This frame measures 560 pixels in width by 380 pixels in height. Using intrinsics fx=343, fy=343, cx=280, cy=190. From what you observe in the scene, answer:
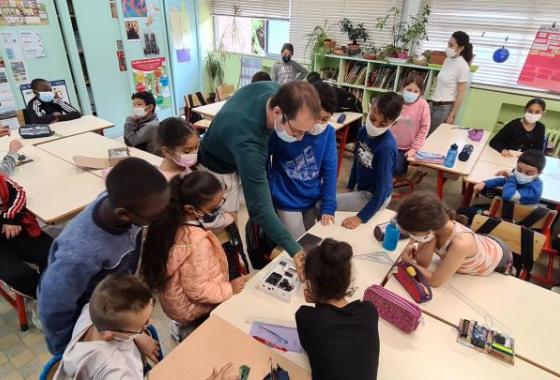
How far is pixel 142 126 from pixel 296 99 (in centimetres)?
232

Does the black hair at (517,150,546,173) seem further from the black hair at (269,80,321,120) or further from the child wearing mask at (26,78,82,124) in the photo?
the child wearing mask at (26,78,82,124)

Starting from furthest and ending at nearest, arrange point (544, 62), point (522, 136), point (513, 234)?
1. point (544, 62)
2. point (522, 136)
3. point (513, 234)

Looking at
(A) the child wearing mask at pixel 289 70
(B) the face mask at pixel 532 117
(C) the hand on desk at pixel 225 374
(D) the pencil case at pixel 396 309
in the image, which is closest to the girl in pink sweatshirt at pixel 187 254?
(C) the hand on desk at pixel 225 374

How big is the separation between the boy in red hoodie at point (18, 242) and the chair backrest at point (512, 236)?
2.77 metres

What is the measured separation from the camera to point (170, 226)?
54.0 inches

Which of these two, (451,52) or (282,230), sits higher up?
(451,52)

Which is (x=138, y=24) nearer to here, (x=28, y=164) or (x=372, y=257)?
(x=28, y=164)

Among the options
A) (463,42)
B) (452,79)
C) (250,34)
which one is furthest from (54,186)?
(250,34)

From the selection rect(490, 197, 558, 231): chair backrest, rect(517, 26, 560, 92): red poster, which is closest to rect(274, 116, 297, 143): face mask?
rect(490, 197, 558, 231): chair backrest

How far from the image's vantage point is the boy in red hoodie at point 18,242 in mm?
2016

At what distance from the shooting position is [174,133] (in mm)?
2160

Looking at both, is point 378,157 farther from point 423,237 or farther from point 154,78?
point 154,78

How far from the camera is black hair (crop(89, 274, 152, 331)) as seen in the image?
109cm

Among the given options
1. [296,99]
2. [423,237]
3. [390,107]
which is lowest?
[423,237]
